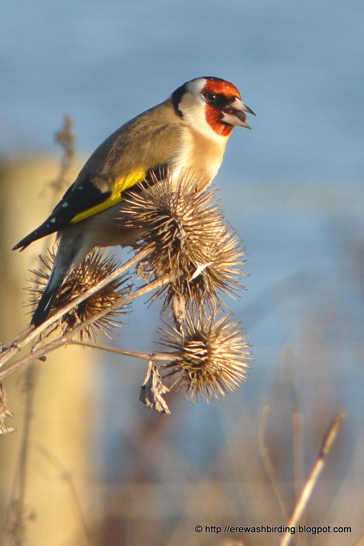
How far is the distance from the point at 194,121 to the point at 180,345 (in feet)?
5.15

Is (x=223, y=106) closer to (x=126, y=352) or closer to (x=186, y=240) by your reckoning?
(x=186, y=240)

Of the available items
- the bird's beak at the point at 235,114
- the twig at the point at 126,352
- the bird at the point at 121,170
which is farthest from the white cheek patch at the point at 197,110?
the twig at the point at 126,352

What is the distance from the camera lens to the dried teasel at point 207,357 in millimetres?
2918

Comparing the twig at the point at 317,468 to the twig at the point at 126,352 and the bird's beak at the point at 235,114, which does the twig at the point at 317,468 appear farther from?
the bird's beak at the point at 235,114

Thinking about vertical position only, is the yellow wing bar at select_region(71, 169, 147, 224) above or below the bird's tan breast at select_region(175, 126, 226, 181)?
below

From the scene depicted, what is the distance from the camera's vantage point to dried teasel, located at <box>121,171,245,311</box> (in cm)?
303

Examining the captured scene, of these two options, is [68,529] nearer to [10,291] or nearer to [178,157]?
[10,291]

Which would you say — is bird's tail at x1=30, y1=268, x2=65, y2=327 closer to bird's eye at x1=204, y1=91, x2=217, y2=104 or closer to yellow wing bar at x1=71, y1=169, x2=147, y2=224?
yellow wing bar at x1=71, y1=169, x2=147, y2=224

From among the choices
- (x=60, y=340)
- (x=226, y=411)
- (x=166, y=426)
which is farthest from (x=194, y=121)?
(x=166, y=426)

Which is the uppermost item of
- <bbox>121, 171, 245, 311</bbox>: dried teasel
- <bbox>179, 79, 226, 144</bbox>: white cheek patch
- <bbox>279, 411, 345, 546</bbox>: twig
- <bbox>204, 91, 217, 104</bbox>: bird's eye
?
<bbox>204, 91, 217, 104</bbox>: bird's eye

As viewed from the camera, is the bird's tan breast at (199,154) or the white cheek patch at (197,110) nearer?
the bird's tan breast at (199,154)

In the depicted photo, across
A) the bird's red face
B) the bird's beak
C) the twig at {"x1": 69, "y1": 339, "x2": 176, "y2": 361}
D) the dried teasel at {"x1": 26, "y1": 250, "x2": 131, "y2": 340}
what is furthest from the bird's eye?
the twig at {"x1": 69, "y1": 339, "x2": 176, "y2": 361}

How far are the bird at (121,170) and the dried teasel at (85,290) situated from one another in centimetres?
6

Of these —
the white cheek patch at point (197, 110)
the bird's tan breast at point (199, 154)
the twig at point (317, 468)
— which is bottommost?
the twig at point (317, 468)
